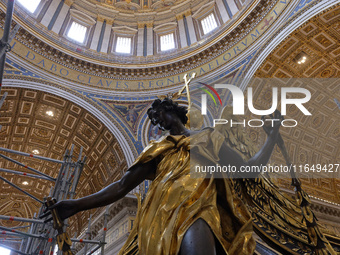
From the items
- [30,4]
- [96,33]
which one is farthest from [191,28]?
[30,4]

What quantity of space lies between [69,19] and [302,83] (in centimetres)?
1142

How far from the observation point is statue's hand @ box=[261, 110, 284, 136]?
5.98 ft

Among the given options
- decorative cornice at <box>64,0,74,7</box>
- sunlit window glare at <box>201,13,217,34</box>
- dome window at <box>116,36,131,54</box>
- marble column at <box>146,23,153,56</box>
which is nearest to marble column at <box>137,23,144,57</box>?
marble column at <box>146,23,153,56</box>

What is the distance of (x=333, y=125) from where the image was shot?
1273 cm

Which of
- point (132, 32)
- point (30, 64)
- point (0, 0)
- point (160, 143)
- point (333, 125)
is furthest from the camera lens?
point (132, 32)

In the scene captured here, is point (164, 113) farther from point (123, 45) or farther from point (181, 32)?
point (123, 45)

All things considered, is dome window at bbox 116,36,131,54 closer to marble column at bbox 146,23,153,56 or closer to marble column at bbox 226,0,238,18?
marble column at bbox 146,23,153,56

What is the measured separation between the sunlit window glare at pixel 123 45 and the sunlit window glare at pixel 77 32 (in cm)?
179

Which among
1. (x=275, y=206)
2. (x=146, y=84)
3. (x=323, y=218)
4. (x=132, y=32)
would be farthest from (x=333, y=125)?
(x=275, y=206)

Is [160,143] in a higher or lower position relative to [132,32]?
lower

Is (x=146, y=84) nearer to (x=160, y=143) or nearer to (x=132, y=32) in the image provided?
(x=132, y=32)

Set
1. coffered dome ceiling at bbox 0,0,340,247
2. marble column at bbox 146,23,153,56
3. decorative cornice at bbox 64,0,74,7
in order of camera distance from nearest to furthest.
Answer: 1. coffered dome ceiling at bbox 0,0,340,247
2. decorative cornice at bbox 64,0,74,7
3. marble column at bbox 146,23,153,56

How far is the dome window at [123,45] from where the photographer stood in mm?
14936

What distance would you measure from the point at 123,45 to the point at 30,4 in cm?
464
